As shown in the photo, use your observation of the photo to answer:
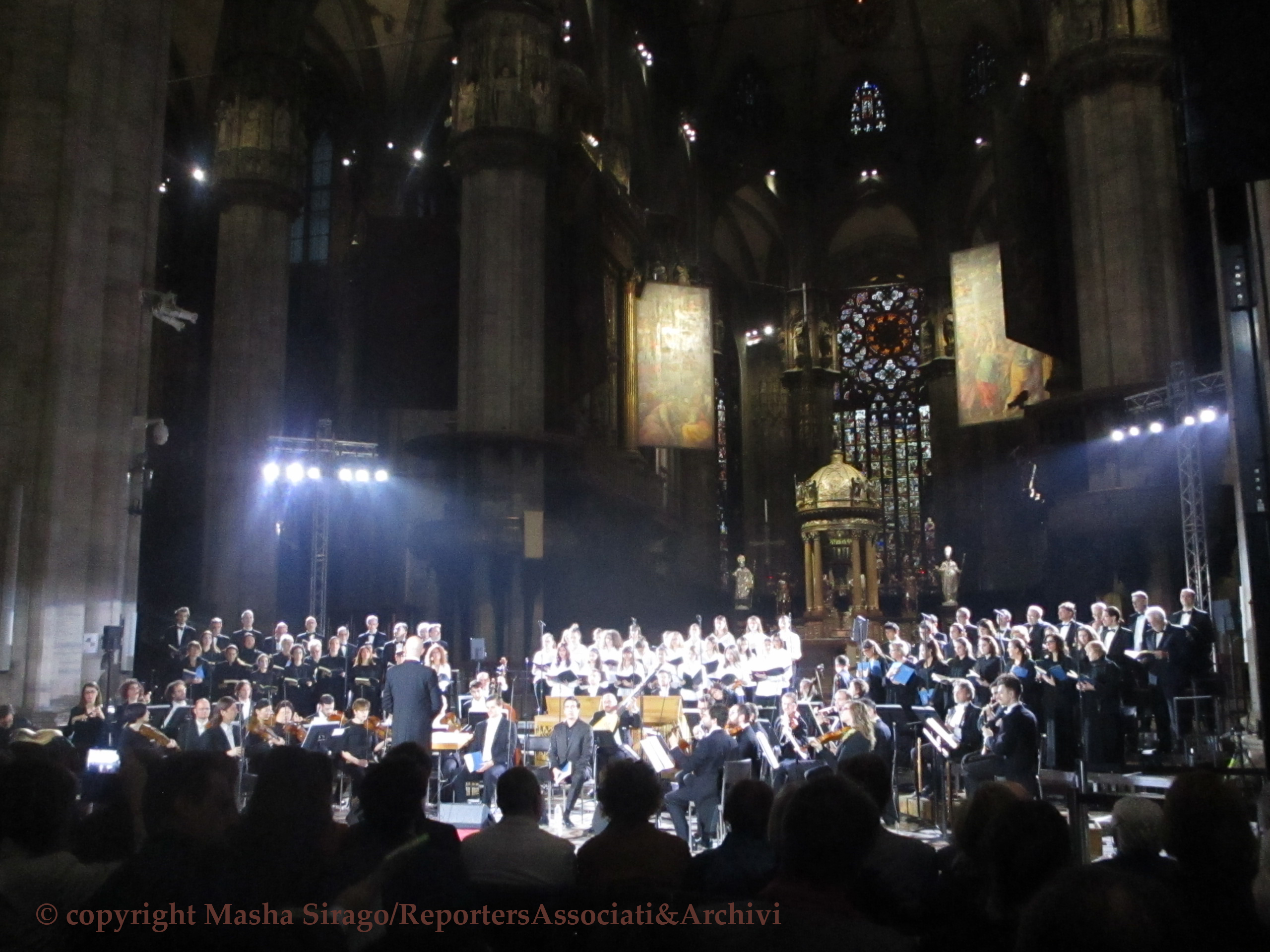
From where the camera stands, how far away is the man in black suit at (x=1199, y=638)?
1176cm

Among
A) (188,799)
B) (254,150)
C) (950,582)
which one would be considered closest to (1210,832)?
(188,799)

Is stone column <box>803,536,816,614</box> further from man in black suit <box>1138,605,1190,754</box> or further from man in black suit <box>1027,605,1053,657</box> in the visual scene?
man in black suit <box>1138,605,1190,754</box>

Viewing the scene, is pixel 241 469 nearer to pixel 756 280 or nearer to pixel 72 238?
pixel 72 238

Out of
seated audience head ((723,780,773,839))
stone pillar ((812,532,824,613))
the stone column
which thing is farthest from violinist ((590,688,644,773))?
the stone column

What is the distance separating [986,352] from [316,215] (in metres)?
16.5

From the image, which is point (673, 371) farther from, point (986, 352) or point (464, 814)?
point (464, 814)

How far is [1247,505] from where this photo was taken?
4.40 m

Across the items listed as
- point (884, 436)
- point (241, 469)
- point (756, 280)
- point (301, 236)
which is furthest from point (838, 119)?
point (241, 469)

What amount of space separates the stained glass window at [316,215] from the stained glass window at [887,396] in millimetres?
18289

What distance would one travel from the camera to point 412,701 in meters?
10.2

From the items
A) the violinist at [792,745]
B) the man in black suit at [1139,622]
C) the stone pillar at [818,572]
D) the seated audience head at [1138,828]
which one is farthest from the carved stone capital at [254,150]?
the seated audience head at [1138,828]

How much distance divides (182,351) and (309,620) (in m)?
12.6

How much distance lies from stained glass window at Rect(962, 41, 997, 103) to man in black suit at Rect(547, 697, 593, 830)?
27.3 m

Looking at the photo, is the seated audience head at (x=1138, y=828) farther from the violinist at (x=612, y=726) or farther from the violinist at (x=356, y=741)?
the violinist at (x=356, y=741)
